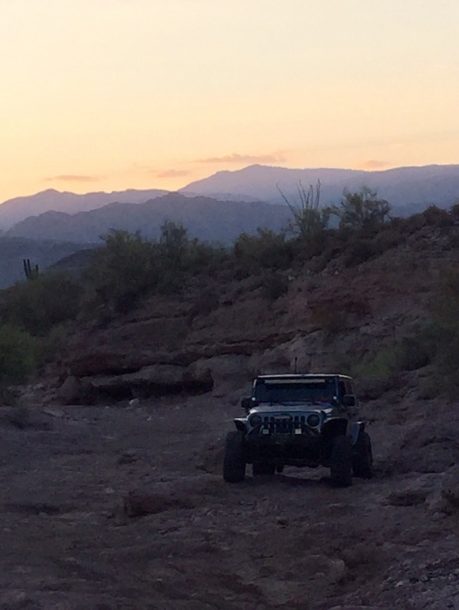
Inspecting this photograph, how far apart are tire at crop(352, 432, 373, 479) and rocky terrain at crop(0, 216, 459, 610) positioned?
0.31m

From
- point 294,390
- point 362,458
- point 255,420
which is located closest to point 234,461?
point 255,420

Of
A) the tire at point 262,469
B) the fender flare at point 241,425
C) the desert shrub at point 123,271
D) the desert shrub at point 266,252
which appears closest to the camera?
the fender flare at point 241,425

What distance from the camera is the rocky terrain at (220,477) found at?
11.5 meters

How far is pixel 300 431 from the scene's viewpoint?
17.3 meters

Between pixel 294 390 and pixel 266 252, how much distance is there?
28841 mm

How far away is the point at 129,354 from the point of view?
42688mm

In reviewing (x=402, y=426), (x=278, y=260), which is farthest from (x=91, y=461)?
(x=278, y=260)

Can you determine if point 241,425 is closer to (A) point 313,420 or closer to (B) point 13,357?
(A) point 313,420

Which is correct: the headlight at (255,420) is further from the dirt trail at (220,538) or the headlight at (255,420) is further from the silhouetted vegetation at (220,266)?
the silhouetted vegetation at (220,266)

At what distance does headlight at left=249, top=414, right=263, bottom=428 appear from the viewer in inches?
692

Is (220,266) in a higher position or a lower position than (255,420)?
higher

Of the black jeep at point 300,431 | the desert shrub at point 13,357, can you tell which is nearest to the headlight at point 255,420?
the black jeep at point 300,431

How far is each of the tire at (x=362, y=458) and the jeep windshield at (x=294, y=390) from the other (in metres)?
0.95

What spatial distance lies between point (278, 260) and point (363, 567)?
34.7 m
